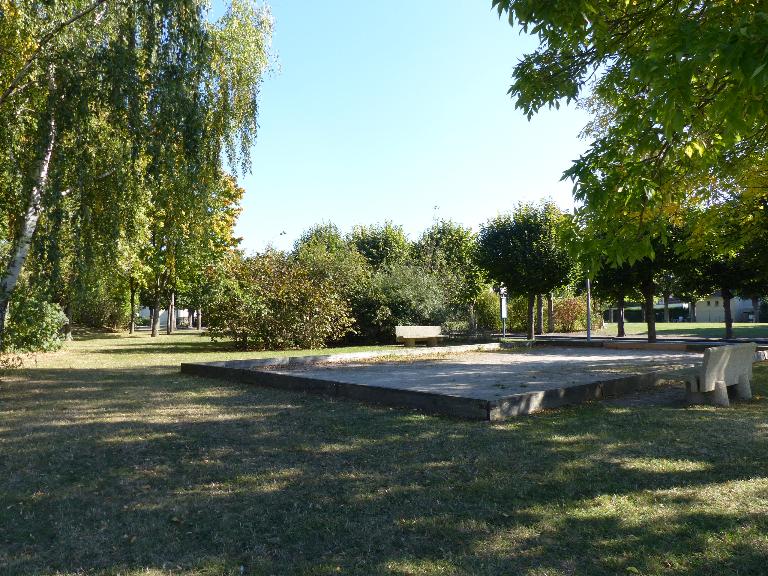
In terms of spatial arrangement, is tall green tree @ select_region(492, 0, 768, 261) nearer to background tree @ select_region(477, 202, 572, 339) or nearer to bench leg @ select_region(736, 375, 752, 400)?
bench leg @ select_region(736, 375, 752, 400)

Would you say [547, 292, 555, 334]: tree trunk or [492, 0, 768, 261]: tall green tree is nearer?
[492, 0, 768, 261]: tall green tree

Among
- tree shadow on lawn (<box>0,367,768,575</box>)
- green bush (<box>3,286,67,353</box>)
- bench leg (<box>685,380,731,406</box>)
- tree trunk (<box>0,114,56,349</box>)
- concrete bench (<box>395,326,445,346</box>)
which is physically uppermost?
tree trunk (<box>0,114,56,349</box>)

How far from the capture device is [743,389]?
813cm

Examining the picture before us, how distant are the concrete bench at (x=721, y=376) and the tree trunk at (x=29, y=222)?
968cm

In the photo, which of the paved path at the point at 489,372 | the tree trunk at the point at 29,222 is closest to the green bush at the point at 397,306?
the paved path at the point at 489,372

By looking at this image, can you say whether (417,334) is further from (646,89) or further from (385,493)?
(385,493)

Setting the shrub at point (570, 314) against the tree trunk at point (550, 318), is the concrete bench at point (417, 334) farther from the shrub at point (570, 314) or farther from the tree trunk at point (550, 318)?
the shrub at point (570, 314)

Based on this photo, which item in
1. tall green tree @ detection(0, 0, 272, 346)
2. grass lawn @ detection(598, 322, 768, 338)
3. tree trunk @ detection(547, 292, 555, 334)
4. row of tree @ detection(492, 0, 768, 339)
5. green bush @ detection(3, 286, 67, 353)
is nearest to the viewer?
row of tree @ detection(492, 0, 768, 339)

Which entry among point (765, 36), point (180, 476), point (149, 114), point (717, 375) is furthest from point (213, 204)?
point (765, 36)

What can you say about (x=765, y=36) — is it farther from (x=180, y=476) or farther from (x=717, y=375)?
(x=717, y=375)

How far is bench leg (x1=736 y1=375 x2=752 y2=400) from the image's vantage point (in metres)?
8.09

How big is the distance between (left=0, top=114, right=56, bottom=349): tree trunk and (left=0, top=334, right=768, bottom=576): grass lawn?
10.3ft

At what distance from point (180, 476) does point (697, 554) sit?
153 inches

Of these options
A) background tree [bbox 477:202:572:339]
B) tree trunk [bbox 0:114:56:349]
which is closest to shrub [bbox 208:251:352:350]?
background tree [bbox 477:202:572:339]
